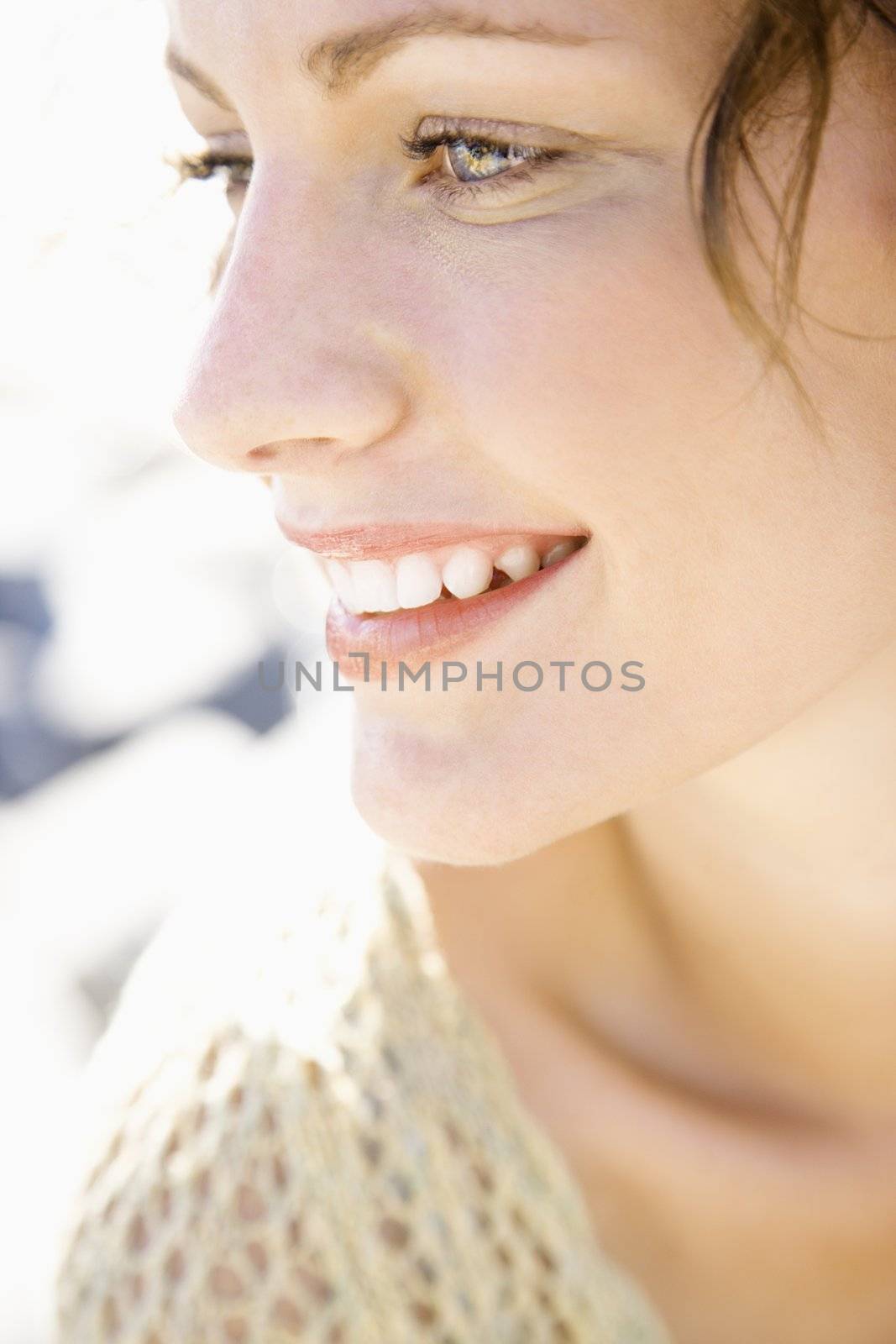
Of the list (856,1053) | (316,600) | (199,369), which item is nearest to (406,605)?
(199,369)

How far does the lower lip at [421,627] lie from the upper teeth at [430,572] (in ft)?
0.03

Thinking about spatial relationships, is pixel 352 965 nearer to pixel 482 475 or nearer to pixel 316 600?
pixel 482 475

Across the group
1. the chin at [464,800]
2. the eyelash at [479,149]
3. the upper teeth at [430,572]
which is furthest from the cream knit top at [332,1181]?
the eyelash at [479,149]

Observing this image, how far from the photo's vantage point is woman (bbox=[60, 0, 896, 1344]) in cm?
87

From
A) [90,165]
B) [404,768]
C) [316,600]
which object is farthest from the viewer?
[316,600]

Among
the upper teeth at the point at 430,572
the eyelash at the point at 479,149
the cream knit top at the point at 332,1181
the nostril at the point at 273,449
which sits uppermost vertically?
the eyelash at the point at 479,149

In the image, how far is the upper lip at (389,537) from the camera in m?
0.99

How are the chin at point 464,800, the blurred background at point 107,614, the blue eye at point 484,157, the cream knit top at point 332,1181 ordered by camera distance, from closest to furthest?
the blue eye at point 484,157
the chin at point 464,800
the cream knit top at point 332,1181
the blurred background at point 107,614

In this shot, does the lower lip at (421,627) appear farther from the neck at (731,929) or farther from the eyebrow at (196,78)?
the eyebrow at (196,78)

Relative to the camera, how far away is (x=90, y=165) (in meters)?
1.55

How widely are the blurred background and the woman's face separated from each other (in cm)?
43

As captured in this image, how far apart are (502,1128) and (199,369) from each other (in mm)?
A: 736

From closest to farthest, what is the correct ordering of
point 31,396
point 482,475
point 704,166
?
1. point 704,166
2. point 482,475
3. point 31,396

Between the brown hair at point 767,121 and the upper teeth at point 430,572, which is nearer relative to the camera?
the brown hair at point 767,121
